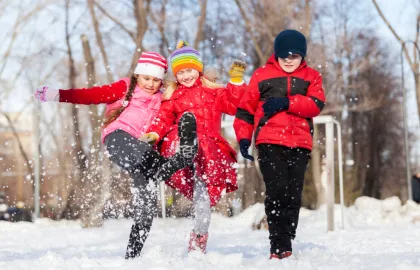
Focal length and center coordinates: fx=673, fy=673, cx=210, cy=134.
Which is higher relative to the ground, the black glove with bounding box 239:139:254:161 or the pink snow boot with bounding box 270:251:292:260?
the black glove with bounding box 239:139:254:161

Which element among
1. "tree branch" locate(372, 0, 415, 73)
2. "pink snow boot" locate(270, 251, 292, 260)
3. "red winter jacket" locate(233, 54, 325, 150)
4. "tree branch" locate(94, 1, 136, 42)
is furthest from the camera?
"tree branch" locate(372, 0, 415, 73)

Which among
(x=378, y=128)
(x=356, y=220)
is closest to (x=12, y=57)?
(x=356, y=220)

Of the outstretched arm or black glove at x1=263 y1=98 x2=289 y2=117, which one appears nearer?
black glove at x1=263 y1=98 x2=289 y2=117

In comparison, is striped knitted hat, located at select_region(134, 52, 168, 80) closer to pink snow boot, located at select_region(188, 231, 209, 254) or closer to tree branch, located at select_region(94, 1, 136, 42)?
pink snow boot, located at select_region(188, 231, 209, 254)

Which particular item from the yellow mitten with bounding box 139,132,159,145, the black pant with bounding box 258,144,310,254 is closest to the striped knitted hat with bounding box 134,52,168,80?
the yellow mitten with bounding box 139,132,159,145

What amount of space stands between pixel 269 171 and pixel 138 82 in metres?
1.38

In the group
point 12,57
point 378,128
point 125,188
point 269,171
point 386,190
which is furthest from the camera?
point 386,190

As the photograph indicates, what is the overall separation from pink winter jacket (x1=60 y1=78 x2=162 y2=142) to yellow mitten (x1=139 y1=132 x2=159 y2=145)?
187mm

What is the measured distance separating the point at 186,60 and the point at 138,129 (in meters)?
0.66

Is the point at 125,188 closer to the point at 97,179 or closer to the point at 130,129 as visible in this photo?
the point at 97,179

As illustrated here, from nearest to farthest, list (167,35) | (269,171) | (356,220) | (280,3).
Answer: (269,171) < (356,220) < (167,35) < (280,3)

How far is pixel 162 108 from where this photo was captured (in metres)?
5.19

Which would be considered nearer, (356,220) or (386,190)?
(356,220)

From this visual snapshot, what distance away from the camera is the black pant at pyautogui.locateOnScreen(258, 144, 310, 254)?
4.62m
